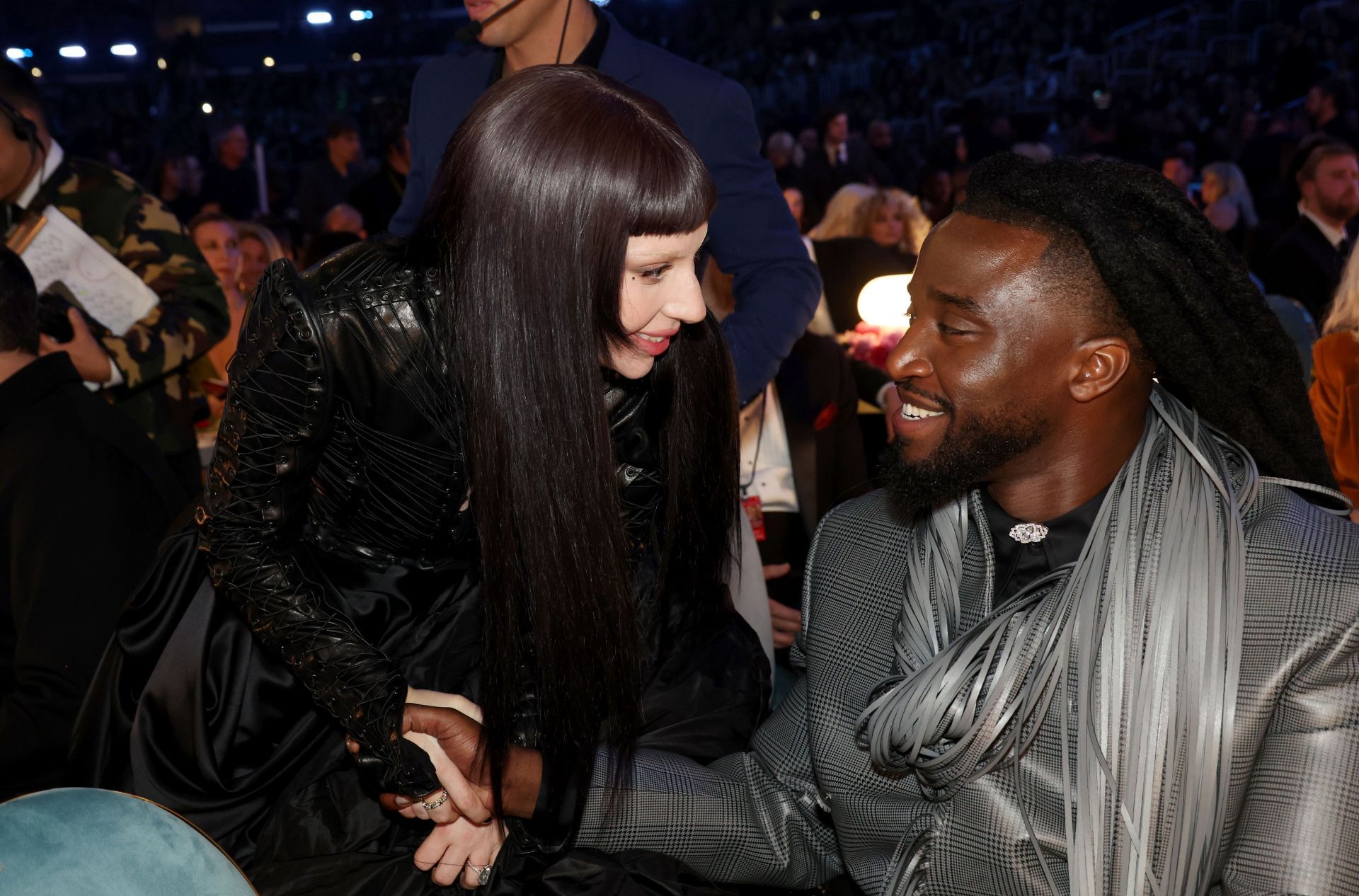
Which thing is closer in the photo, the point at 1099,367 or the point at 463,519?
the point at 1099,367

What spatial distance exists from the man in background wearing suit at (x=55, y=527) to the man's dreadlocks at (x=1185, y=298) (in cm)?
167

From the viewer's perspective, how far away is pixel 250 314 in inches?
64.5

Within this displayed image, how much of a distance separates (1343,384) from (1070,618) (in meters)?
2.36

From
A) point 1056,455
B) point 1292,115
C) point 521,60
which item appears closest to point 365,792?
point 1056,455

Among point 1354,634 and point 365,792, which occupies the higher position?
point 1354,634

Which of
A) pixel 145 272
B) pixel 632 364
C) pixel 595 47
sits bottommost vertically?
pixel 632 364

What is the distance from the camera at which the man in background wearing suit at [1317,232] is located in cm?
585

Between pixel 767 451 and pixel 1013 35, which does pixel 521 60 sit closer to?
pixel 767 451

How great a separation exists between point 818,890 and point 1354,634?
0.86m

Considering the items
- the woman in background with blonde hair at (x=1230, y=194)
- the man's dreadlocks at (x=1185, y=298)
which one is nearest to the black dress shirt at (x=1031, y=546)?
the man's dreadlocks at (x=1185, y=298)

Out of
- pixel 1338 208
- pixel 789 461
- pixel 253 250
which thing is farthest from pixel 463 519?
pixel 1338 208

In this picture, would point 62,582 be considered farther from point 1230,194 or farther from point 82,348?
point 1230,194

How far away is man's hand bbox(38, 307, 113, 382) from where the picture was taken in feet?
9.57

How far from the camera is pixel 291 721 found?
1.79m
